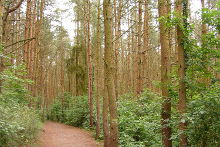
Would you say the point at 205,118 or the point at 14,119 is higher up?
the point at 205,118

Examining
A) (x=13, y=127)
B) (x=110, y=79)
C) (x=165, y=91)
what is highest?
(x=110, y=79)

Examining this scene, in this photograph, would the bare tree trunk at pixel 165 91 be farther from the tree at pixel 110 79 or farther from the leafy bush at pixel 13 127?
the leafy bush at pixel 13 127

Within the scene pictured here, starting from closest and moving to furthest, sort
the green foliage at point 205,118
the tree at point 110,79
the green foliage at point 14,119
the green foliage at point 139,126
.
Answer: the green foliage at point 205,118, the green foliage at point 14,119, the tree at point 110,79, the green foliage at point 139,126

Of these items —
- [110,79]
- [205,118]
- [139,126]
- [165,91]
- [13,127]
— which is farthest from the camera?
[139,126]

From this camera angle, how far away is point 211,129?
5.36 metres

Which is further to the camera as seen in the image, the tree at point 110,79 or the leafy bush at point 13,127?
the tree at point 110,79

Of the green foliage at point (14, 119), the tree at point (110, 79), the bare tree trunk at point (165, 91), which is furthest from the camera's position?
the tree at point (110, 79)

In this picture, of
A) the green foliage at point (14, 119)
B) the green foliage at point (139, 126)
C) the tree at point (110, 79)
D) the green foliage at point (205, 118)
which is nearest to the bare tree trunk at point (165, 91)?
the green foliage at point (139, 126)

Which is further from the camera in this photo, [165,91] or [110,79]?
[110,79]

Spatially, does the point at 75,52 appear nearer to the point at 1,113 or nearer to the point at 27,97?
the point at 27,97

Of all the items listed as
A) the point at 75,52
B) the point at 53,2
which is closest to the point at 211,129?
the point at 53,2

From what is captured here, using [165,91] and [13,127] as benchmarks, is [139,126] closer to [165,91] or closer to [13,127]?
[165,91]

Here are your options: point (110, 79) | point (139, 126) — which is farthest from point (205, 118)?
point (139, 126)

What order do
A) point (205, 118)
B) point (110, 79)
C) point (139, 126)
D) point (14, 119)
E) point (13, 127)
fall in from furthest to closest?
point (139, 126) < point (110, 79) < point (14, 119) < point (13, 127) < point (205, 118)
